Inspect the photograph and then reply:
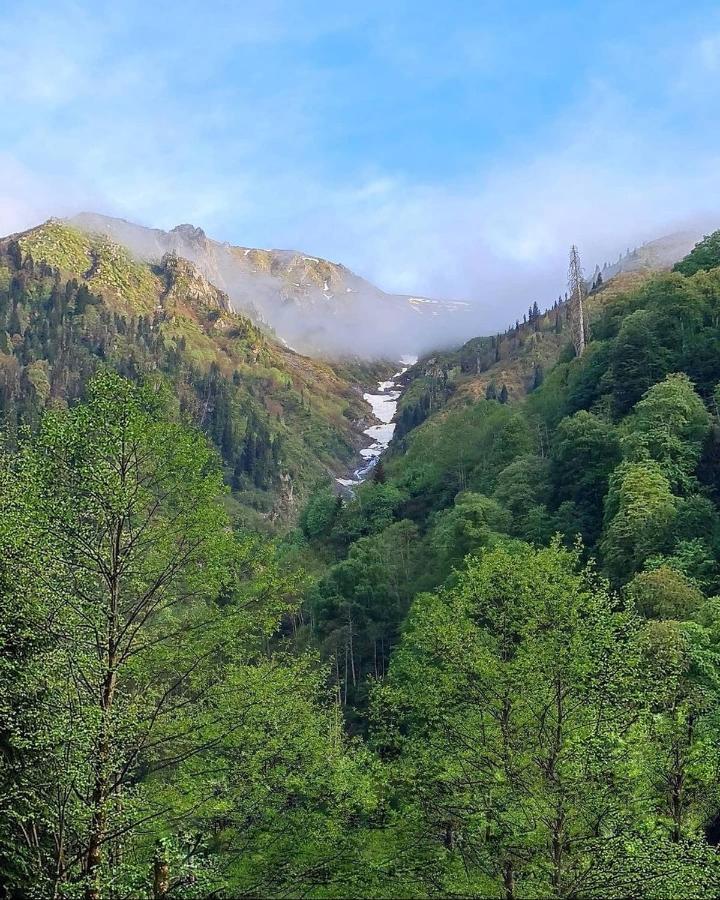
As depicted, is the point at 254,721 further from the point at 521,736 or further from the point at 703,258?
the point at 703,258

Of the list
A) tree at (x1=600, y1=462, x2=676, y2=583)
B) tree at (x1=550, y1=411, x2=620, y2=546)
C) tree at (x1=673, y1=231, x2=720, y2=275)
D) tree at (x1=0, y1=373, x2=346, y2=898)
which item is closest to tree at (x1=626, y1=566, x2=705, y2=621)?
tree at (x1=600, y1=462, x2=676, y2=583)

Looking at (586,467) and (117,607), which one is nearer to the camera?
(117,607)

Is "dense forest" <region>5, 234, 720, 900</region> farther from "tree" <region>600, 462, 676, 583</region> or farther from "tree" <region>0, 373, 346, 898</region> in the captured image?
"tree" <region>600, 462, 676, 583</region>

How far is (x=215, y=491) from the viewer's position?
677 inches

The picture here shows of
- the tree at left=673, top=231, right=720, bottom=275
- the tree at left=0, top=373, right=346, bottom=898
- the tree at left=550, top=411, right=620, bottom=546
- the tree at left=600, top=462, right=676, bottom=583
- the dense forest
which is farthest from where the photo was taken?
the tree at left=673, top=231, right=720, bottom=275

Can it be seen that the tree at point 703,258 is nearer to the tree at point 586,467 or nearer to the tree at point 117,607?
the tree at point 586,467

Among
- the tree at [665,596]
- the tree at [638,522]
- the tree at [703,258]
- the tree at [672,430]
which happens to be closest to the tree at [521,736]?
the tree at [665,596]

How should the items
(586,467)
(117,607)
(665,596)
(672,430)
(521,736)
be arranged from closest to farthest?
(117,607) < (521,736) < (665,596) < (672,430) < (586,467)

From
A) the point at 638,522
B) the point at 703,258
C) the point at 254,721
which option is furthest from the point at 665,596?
the point at 703,258

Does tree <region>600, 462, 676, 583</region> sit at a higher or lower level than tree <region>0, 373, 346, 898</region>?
lower

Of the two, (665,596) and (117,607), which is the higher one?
(117,607)

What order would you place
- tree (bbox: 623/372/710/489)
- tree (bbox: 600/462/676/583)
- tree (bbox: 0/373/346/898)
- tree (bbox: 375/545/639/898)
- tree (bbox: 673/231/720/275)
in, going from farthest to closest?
tree (bbox: 673/231/720/275) < tree (bbox: 623/372/710/489) < tree (bbox: 600/462/676/583) < tree (bbox: 375/545/639/898) < tree (bbox: 0/373/346/898)

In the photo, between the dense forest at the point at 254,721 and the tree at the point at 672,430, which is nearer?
the dense forest at the point at 254,721

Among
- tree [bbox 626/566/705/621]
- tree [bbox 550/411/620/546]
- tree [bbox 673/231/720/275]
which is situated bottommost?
tree [bbox 626/566/705/621]
